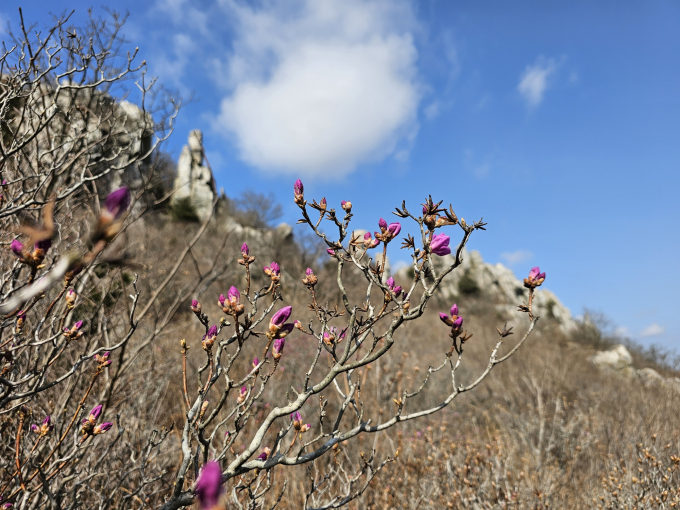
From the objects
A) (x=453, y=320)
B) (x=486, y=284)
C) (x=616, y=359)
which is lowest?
(x=453, y=320)

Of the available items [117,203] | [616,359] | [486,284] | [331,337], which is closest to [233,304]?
[331,337]

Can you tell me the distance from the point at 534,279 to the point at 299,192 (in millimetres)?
1062

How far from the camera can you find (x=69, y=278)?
0.97 meters

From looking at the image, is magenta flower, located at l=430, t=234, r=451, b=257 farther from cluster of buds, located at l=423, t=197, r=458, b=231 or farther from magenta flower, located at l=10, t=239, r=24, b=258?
magenta flower, located at l=10, t=239, r=24, b=258

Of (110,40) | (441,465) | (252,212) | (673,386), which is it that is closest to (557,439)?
(441,465)

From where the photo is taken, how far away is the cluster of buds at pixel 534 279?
1.52 meters

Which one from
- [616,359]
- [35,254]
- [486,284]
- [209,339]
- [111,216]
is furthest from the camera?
[486,284]

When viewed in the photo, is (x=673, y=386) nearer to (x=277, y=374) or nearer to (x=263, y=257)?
(x=277, y=374)

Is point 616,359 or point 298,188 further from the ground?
point 616,359

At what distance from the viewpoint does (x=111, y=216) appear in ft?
1.82

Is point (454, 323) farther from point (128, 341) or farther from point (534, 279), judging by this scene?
point (128, 341)

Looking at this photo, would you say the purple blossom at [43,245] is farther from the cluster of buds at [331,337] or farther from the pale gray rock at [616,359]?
the pale gray rock at [616,359]

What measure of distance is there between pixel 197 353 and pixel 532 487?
18.4 feet

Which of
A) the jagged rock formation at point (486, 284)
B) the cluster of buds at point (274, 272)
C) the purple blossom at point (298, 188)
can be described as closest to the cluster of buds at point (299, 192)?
the purple blossom at point (298, 188)
